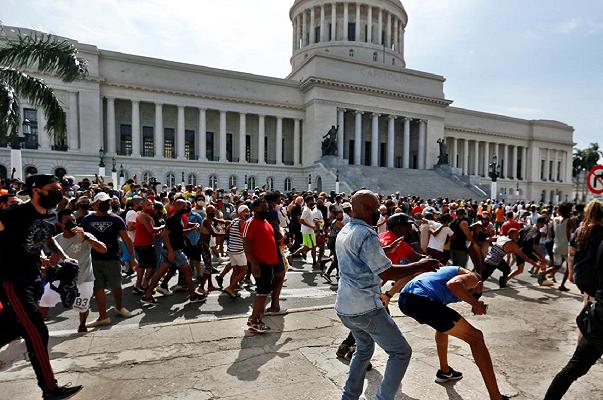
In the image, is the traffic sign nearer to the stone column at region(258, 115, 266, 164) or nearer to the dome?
the stone column at region(258, 115, 266, 164)

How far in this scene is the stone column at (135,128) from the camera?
3931 centimetres

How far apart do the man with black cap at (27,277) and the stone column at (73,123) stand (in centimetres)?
3845

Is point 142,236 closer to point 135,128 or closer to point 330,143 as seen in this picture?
point 330,143

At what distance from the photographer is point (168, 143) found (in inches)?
1684

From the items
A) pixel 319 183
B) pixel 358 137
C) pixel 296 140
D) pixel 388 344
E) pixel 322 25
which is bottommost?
pixel 388 344

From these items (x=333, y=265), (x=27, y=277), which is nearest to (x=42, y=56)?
(x=333, y=265)

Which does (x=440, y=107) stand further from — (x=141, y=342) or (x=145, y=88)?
Answer: (x=141, y=342)

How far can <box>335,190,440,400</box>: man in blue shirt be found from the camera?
278 cm

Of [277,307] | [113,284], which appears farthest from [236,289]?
[113,284]

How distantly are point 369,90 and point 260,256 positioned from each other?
143 ft

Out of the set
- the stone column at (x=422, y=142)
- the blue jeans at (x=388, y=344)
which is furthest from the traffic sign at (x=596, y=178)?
the stone column at (x=422, y=142)

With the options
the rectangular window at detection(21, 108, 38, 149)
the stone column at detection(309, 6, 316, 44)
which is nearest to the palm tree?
the rectangular window at detection(21, 108, 38, 149)

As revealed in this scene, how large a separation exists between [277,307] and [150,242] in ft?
9.08

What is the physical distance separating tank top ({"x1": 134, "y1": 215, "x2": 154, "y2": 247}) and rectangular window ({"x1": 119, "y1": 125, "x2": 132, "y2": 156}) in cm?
3750
